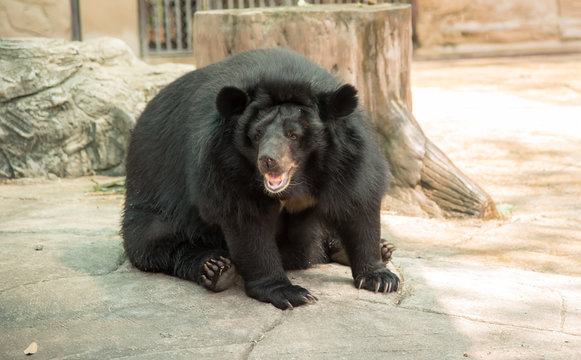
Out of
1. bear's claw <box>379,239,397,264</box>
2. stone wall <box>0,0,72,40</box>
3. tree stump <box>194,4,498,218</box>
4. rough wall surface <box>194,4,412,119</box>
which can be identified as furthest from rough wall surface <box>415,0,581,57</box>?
bear's claw <box>379,239,397,264</box>

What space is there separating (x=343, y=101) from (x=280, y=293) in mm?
873

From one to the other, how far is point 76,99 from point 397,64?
9.68 ft

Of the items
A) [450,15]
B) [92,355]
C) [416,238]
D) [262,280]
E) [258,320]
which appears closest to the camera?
[92,355]

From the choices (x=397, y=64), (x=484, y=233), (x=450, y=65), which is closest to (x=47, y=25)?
(x=450, y=65)

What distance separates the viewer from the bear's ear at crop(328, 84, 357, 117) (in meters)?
3.25

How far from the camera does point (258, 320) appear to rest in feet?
10.3

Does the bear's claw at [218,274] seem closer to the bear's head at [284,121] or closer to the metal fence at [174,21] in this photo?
the bear's head at [284,121]

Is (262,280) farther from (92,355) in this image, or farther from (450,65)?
(450,65)

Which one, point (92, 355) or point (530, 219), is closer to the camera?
point (92, 355)

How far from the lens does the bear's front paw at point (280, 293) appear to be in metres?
3.30

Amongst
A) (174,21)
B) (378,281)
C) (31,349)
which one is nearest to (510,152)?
(378,281)

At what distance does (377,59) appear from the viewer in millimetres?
5215

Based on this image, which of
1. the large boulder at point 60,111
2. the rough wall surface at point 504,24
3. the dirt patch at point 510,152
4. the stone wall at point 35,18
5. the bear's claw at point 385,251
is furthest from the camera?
the rough wall surface at point 504,24

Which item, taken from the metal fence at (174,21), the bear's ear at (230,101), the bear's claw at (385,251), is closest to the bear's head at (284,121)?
the bear's ear at (230,101)
